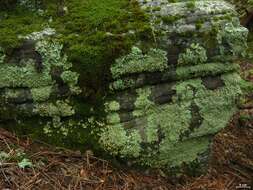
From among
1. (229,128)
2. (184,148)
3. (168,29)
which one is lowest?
(229,128)

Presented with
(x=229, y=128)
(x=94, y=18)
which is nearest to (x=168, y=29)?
(x=94, y=18)

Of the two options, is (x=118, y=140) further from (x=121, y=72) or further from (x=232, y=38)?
(x=232, y=38)

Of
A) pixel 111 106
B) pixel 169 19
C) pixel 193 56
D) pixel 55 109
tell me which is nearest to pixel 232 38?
pixel 193 56

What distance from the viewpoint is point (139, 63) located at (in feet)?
12.6

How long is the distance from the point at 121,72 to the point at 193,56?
28.9 inches

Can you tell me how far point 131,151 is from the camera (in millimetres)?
4047

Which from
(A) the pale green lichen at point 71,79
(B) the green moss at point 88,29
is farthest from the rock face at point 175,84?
(A) the pale green lichen at point 71,79

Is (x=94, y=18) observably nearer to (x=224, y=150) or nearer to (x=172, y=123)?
(x=172, y=123)

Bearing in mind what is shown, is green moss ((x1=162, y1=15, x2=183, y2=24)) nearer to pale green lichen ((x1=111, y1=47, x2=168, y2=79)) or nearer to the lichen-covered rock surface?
the lichen-covered rock surface

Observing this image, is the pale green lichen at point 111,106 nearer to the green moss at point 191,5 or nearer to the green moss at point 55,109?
the green moss at point 55,109

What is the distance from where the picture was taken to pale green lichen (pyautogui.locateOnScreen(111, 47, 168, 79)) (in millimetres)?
3785

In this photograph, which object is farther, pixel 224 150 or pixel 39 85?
pixel 224 150

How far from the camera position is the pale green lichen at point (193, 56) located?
3.99 meters

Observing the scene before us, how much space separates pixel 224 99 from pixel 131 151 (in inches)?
42.9
